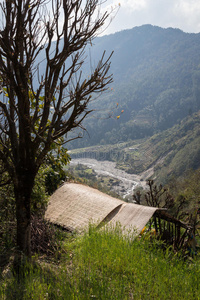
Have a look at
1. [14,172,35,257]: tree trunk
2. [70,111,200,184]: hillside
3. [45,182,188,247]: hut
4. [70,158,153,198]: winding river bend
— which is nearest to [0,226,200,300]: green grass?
[14,172,35,257]: tree trunk

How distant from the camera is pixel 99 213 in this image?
529 cm

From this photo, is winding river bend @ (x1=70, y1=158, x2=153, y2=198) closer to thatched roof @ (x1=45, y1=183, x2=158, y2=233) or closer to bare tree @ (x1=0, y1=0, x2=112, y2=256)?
thatched roof @ (x1=45, y1=183, x2=158, y2=233)

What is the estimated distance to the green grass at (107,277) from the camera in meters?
2.82

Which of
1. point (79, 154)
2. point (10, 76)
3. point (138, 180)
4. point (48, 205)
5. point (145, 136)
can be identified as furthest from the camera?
point (145, 136)

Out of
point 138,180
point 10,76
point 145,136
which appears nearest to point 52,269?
point 10,76

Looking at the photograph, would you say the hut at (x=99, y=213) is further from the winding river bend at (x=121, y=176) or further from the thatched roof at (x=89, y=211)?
the winding river bend at (x=121, y=176)

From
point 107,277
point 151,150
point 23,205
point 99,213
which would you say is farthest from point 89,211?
point 151,150

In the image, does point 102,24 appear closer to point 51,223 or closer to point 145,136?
point 51,223

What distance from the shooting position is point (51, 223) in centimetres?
534

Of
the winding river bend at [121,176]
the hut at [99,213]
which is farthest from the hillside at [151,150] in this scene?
the hut at [99,213]

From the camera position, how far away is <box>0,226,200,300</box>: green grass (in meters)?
2.82

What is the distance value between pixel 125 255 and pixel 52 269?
93 cm

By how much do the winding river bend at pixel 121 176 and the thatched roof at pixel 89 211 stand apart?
73.6 m

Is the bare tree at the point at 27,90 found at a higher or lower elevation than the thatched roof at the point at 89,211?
higher
